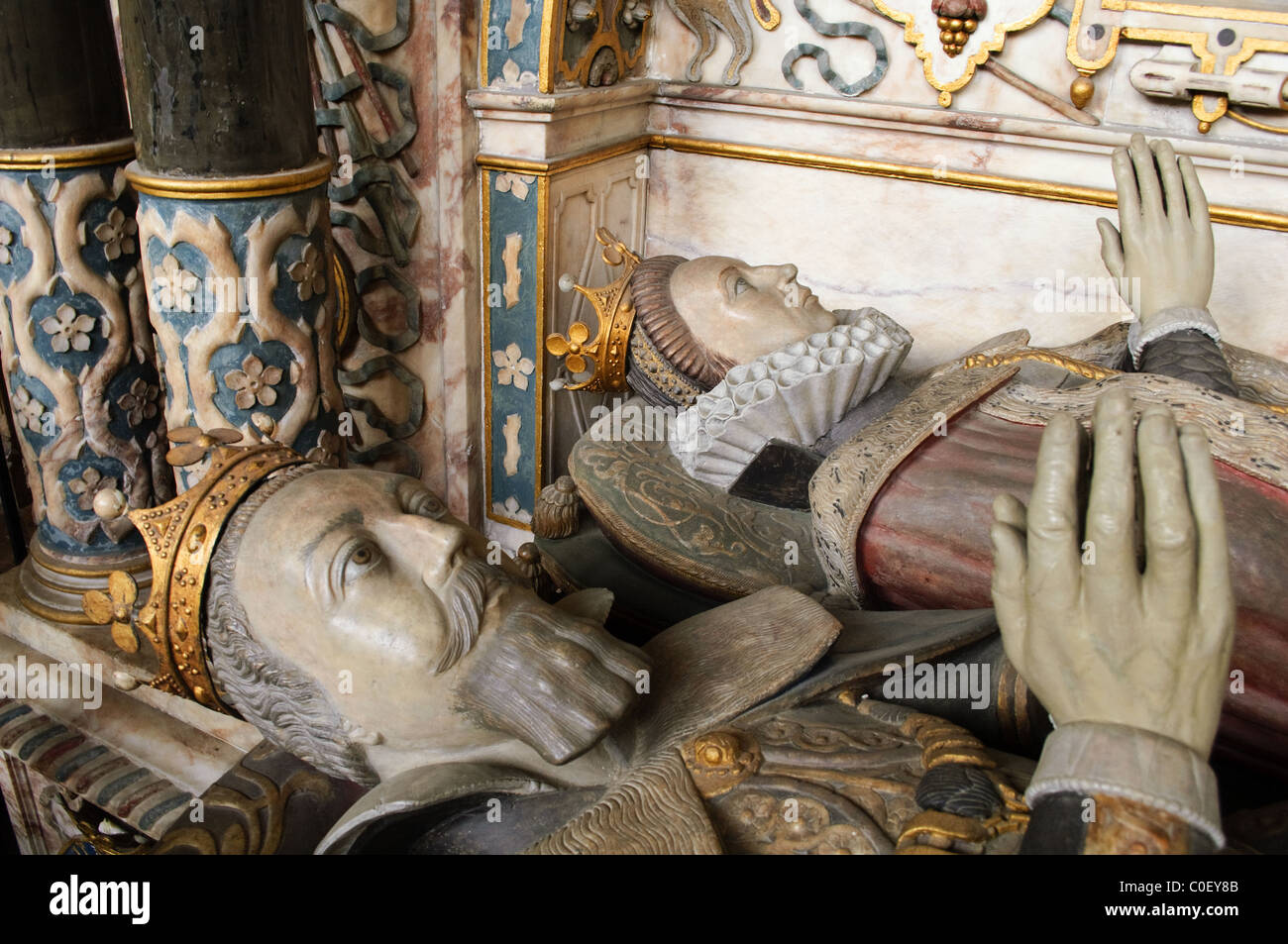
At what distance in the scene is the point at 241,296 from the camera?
7.01ft

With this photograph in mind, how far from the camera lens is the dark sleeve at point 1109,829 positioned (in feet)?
3.17

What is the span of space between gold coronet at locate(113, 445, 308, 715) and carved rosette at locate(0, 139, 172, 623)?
40.6 inches

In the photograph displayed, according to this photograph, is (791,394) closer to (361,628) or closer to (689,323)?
(689,323)

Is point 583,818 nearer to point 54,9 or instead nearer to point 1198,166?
point 54,9

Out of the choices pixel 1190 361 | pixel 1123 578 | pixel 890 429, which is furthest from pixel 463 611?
pixel 1190 361

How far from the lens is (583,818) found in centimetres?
123

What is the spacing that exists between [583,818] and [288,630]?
43cm

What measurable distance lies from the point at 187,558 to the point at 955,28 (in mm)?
2283

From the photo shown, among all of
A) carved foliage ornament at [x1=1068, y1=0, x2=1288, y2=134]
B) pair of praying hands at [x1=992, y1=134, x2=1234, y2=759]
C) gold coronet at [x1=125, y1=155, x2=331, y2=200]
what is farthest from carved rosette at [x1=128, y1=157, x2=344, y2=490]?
carved foliage ornament at [x1=1068, y1=0, x2=1288, y2=134]

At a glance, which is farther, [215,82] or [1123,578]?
[215,82]

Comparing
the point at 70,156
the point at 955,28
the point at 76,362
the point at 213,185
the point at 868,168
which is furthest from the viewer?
the point at 868,168

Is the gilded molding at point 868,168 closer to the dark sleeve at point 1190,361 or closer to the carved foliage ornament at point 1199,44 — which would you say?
the carved foliage ornament at point 1199,44

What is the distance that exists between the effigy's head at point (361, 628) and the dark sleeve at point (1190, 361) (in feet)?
3.74

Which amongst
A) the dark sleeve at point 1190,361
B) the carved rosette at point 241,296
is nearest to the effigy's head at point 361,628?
the carved rosette at point 241,296
